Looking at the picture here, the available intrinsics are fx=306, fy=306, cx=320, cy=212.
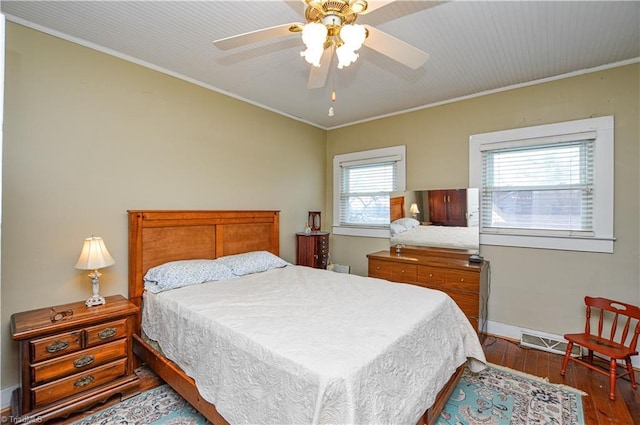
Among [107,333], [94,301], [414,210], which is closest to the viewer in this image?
[107,333]

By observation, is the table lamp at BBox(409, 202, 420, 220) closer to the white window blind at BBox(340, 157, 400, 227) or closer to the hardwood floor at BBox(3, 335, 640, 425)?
the white window blind at BBox(340, 157, 400, 227)

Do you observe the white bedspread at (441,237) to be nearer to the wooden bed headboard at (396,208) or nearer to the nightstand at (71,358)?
the wooden bed headboard at (396,208)

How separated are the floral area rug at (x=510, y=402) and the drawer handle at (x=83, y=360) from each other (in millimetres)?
2394

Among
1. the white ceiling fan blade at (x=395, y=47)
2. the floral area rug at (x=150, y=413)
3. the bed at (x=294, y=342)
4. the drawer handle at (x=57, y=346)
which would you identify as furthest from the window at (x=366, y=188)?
the drawer handle at (x=57, y=346)

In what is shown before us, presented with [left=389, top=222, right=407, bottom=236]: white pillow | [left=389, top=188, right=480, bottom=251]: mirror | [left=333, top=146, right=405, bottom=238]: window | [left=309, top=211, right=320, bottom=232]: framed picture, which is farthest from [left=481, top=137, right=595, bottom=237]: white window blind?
[left=309, top=211, right=320, bottom=232]: framed picture

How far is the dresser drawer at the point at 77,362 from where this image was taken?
6.34 feet

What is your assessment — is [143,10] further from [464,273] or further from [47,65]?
[464,273]

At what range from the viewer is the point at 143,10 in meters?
2.09

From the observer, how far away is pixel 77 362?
2072 millimetres

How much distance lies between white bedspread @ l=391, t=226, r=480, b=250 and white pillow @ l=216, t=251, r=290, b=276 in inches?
64.0

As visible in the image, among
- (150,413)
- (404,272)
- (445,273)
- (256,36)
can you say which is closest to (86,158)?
(256,36)

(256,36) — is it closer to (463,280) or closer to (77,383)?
(77,383)

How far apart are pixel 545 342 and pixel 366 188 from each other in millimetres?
2693

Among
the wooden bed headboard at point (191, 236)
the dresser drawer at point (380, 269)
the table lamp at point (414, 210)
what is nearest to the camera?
the wooden bed headboard at point (191, 236)
